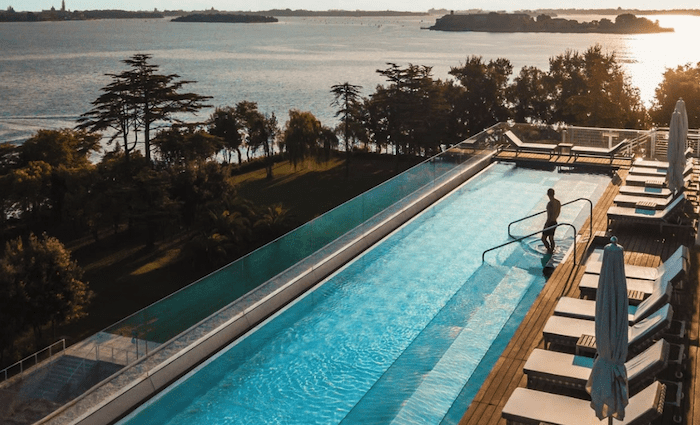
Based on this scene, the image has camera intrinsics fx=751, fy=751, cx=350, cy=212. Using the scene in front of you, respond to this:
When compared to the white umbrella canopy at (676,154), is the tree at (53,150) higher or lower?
lower

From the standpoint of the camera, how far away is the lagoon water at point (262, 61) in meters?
88.9

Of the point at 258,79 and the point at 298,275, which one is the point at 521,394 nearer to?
the point at 298,275

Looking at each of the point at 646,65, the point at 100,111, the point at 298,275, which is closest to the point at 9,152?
the point at 100,111

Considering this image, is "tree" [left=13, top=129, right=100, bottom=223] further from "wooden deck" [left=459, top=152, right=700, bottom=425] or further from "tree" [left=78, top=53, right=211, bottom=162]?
"wooden deck" [left=459, top=152, right=700, bottom=425]

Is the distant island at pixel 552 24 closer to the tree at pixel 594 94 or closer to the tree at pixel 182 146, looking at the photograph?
the tree at pixel 594 94

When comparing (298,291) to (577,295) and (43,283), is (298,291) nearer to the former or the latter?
(577,295)

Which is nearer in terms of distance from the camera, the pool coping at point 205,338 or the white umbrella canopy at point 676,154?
the pool coping at point 205,338

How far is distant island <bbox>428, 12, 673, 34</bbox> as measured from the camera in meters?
168

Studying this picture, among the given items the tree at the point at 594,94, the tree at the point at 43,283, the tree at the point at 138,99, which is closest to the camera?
the tree at the point at 43,283

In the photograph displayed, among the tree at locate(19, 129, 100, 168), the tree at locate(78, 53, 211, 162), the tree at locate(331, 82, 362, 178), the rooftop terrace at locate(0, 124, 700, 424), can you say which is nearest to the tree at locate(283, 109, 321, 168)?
the tree at locate(331, 82, 362, 178)

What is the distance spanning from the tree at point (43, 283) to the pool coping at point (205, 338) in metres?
8.94

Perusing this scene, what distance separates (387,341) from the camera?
1050 centimetres

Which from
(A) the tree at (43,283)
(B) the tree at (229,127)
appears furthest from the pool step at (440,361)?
(B) the tree at (229,127)

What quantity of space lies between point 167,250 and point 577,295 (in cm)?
2532
